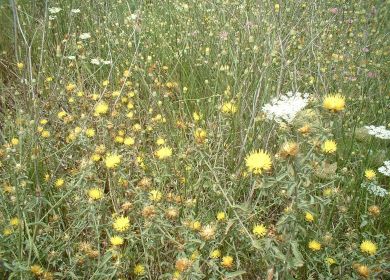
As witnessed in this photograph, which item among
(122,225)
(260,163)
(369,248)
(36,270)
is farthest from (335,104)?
(36,270)

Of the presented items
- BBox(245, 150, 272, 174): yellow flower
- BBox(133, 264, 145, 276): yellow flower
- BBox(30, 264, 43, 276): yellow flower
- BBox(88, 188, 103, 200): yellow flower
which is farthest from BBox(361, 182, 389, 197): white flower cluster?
BBox(30, 264, 43, 276): yellow flower

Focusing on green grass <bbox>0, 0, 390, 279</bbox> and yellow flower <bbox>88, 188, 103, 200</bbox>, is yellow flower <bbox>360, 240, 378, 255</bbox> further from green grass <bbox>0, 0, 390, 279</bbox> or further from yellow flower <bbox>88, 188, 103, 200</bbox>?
yellow flower <bbox>88, 188, 103, 200</bbox>

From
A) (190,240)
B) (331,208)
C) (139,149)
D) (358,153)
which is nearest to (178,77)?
(139,149)

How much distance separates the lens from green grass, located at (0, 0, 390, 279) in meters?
1.42

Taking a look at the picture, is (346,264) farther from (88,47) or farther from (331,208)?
(88,47)

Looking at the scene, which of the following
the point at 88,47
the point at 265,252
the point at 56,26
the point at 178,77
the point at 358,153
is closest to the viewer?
the point at 265,252

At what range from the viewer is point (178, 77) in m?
2.84

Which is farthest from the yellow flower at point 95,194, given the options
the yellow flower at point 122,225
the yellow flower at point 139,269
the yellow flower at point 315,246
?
the yellow flower at point 315,246

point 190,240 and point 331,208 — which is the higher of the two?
point 190,240

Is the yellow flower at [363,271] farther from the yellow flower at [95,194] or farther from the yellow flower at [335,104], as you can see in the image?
the yellow flower at [95,194]

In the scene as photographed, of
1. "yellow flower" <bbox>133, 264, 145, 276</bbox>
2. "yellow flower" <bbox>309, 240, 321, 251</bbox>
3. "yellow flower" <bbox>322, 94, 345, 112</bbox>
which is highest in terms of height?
"yellow flower" <bbox>322, 94, 345, 112</bbox>

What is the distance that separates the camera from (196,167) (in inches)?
67.9

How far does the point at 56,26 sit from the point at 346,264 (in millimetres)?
2920

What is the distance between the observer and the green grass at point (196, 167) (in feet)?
4.65
